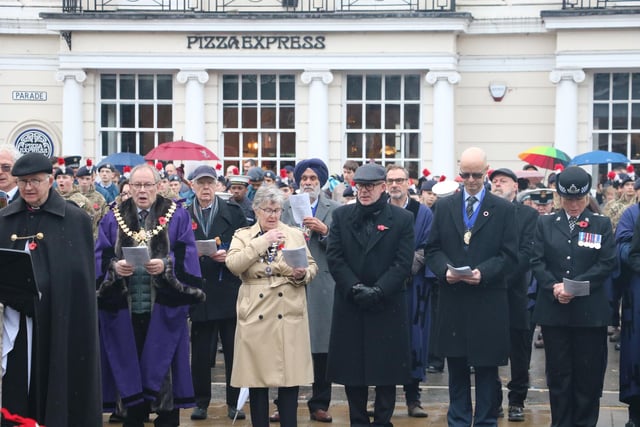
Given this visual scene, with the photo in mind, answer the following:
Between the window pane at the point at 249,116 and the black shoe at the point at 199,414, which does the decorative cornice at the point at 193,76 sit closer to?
the window pane at the point at 249,116

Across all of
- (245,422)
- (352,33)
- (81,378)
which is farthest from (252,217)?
(352,33)

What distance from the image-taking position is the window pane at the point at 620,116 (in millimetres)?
23906

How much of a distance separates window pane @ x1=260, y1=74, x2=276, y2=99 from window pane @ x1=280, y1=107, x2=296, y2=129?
364 mm

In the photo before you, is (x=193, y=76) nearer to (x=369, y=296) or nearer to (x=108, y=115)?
(x=108, y=115)

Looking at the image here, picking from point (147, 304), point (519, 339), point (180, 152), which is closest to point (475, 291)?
point (519, 339)

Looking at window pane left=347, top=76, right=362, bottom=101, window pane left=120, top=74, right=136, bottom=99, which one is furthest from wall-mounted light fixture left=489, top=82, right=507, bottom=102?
window pane left=120, top=74, right=136, bottom=99

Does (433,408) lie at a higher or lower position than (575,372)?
lower

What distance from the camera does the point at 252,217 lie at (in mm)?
11883

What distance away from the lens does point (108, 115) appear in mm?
24812

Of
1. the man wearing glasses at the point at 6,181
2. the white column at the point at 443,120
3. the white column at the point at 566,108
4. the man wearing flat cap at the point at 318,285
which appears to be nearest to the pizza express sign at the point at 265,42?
the white column at the point at 443,120

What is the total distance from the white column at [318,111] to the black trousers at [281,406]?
14937 mm

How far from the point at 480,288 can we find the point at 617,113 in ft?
52.0

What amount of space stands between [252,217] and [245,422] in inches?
99.9

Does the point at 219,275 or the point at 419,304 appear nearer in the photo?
the point at 219,275
